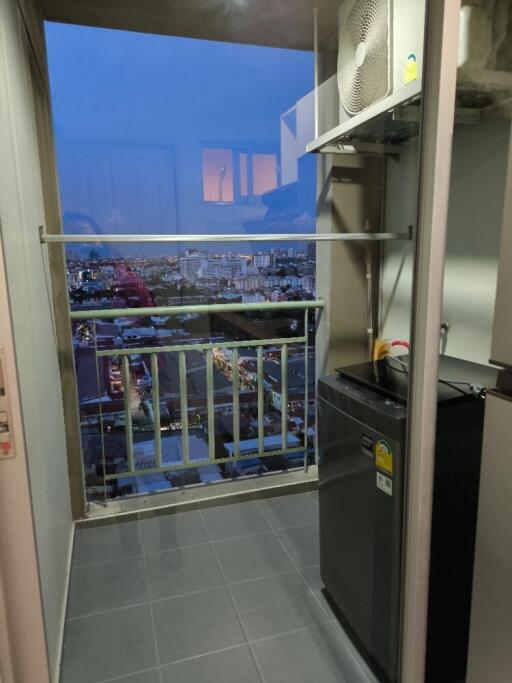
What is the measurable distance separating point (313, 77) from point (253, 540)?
2.20 metres

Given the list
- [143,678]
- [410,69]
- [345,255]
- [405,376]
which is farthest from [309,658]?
[410,69]

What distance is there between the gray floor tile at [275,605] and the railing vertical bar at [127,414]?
0.93 m

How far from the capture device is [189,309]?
2.43m

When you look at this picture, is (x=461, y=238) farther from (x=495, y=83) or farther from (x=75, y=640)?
(x=75, y=640)

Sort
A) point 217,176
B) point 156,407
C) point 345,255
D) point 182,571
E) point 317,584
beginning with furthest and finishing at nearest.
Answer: point 156,407, point 345,255, point 217,176, point 182,571, point 317,584

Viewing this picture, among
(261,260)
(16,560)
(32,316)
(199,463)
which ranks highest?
(261,260)

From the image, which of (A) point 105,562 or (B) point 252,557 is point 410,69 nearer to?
(B) point 252,557

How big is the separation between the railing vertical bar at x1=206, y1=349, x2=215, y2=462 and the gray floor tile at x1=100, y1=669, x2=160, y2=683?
48.6 inches

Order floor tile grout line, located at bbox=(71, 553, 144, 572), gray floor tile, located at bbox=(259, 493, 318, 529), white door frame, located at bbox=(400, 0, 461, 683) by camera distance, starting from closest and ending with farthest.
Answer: white door frame, located at bbox=(400, 0, 461, 683) < floor tile grout line, located at bbox=(71, 553, 144, 572) < gray floor tile, located at bbox=(259, 493, 318, 529)

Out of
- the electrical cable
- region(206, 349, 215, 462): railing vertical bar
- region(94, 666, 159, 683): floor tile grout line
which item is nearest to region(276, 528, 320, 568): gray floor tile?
region(206, 349, 215, 462): railing vertical bar

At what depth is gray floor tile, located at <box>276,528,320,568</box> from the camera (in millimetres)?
2062

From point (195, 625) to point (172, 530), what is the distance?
63cm

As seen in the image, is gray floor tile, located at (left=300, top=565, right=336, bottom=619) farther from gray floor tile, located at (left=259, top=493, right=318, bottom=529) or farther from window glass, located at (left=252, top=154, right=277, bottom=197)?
window glass, located at (left=252, top=154, right=277, bottom=197)

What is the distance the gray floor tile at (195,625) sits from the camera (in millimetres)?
1616
